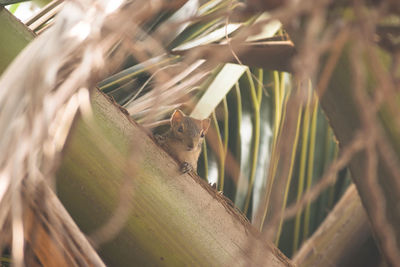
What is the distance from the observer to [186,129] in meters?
2.58

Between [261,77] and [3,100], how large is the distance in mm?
1497

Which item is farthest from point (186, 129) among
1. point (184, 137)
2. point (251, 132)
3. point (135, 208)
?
point (135, 208)

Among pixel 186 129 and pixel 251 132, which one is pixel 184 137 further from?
pixel 251 132

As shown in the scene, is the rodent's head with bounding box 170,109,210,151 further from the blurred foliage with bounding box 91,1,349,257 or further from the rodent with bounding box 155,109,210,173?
the blurred foliage with bounding box 91,1,349,257

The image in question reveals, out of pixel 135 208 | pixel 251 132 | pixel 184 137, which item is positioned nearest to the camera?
pixel 135 208

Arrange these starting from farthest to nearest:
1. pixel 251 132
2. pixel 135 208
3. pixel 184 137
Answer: pixel 184 137, pixel 251 132, pixel 135 208

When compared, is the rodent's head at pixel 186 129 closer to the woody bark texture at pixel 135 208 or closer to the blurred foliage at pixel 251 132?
the blurred foliage at pixel 251 132

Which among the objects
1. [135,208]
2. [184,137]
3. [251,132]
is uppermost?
[135,208]

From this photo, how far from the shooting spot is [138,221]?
Result: 98 centimetres

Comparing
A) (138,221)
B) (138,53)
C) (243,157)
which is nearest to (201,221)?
(138,221)

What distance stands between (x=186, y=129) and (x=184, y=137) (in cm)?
6

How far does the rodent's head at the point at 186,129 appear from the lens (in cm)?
252

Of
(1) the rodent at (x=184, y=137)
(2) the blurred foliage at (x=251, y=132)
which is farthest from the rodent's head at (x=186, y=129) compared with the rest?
(2) the blurred foliage at (x=251, y=132)

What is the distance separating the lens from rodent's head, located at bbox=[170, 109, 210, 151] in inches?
99.3
